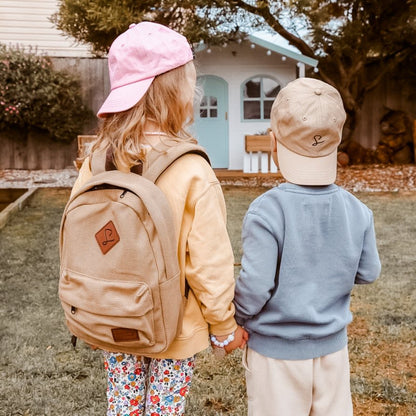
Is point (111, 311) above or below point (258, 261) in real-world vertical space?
below

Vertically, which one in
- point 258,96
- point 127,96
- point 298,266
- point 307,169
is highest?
point 258,96

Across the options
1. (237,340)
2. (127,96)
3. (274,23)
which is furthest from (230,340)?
(274,23)

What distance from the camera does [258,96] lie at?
11969mm

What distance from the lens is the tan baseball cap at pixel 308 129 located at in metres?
1.66

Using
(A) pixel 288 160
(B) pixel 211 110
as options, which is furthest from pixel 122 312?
(B) pixel 211 110

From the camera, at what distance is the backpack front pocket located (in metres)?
1.59

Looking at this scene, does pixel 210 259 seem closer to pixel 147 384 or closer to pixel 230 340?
pixel 230 340

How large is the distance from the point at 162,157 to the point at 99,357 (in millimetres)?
1774

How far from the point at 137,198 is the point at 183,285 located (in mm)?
302

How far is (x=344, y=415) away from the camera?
1826 millimetres

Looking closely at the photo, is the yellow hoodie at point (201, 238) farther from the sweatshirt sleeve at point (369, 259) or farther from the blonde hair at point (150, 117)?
the sweatshirt sleeve at point (369, 259)

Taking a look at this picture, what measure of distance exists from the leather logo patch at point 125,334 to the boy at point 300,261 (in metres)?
0.32

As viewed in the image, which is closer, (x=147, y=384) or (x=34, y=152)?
(x=147, y=384)

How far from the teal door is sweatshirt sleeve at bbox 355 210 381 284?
33.8 ft
